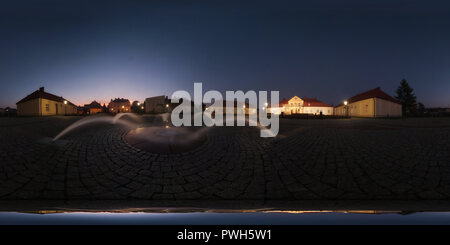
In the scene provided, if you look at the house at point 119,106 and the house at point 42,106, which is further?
the house at point 119,106

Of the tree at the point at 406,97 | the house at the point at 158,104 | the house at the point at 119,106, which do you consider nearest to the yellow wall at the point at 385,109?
the tree at the point at 406,97

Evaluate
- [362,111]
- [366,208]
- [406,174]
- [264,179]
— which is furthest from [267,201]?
[362,111]

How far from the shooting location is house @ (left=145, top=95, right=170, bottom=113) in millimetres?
47938

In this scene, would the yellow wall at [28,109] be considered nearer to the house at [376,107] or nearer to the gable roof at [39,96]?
the gable roof at [39,96]

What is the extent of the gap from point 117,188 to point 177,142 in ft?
10.7

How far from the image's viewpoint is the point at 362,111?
34.5m

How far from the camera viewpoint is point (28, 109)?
76.8 feet

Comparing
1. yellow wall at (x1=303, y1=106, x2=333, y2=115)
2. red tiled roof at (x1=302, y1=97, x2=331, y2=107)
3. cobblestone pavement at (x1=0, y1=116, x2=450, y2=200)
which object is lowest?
cobblestone pavement at (x1=0, y1=116, x2=450, y2=200)

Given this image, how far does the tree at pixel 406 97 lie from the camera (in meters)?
40.7

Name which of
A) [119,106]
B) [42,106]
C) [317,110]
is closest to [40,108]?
→ [42,106]

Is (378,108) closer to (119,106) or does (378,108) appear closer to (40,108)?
(40,108)

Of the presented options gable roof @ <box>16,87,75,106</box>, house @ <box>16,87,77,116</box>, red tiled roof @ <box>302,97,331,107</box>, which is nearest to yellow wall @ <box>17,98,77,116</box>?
house @ <box>16,87,77,116</box>

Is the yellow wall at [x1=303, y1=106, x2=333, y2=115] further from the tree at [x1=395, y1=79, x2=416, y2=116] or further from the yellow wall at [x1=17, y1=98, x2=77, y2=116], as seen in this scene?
the yellow wall at [x1=17, y1=98, x2=77, y2=116]

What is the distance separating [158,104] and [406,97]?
60.5 m
